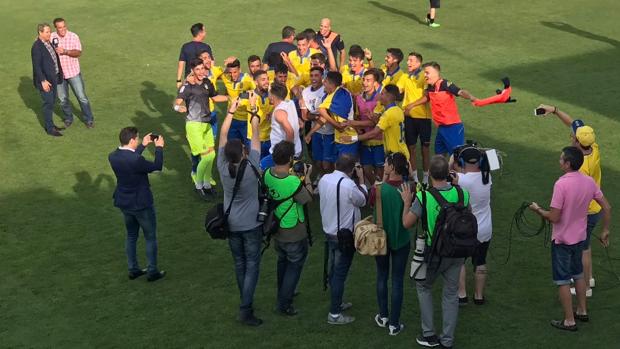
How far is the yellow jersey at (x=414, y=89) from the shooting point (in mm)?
11781

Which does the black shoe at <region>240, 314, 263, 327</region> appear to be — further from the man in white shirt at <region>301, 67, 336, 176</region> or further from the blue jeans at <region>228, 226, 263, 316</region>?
the man in white shirt at <region>301, 67, 336, 176</region>

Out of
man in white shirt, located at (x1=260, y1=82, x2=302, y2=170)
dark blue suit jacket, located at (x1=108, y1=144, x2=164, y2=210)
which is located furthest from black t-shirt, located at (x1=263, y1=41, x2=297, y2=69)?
dark blue suit jacket, located at (x1=108, y1=144, x2=164, y2=210)

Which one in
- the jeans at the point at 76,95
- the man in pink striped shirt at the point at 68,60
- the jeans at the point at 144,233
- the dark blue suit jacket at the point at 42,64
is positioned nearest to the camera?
the jeans at the point at 144,233

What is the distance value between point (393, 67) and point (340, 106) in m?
1.62

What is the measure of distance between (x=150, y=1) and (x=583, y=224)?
19247 millimetres

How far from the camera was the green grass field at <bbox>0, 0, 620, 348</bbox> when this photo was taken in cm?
852

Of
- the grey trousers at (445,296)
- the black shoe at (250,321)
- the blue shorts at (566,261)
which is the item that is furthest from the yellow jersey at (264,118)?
the blue shorts at (566,261)

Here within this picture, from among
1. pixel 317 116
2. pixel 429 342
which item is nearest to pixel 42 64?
pixel 317 116

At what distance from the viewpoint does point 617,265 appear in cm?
957

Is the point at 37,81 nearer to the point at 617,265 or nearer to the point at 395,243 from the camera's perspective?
the point at 395,243

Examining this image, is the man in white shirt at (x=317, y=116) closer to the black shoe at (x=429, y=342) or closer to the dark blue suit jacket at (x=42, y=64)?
the black shoe at (x=429, y=342)

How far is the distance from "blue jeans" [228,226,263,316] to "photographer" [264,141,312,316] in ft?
0.73

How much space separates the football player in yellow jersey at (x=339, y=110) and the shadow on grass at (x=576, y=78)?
6.08 m

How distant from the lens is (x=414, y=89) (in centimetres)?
1179
